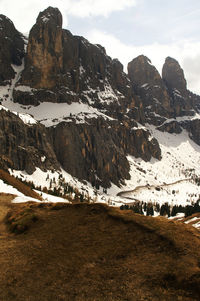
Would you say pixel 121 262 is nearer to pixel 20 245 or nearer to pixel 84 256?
pixel 84 256

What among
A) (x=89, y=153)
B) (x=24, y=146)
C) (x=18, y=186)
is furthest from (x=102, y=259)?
(x=89, y=153)

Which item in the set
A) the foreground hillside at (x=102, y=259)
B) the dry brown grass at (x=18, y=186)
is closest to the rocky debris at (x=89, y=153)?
the dry brown grass at (x=18, y=186)

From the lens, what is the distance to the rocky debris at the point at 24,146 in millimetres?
126812

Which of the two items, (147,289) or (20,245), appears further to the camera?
(20,245)

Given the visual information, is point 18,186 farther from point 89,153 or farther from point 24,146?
point 89,153

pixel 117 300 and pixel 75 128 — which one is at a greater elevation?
pixel 75 128

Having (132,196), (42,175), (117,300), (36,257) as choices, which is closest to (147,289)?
(117,300)

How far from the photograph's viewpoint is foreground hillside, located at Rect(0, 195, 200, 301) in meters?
12.7

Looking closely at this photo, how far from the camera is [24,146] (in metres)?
138

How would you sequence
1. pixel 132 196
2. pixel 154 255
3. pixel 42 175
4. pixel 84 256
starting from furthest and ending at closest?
pixel 132 196 < pixel 42 175 < pixel 84 256 < pixel 154 255

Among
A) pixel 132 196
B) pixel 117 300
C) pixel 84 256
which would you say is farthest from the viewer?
pixel 132 196

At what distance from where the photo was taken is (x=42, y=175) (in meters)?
133

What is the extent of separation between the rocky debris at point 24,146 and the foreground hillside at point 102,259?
4101 inches

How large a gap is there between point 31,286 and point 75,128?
163 metres
